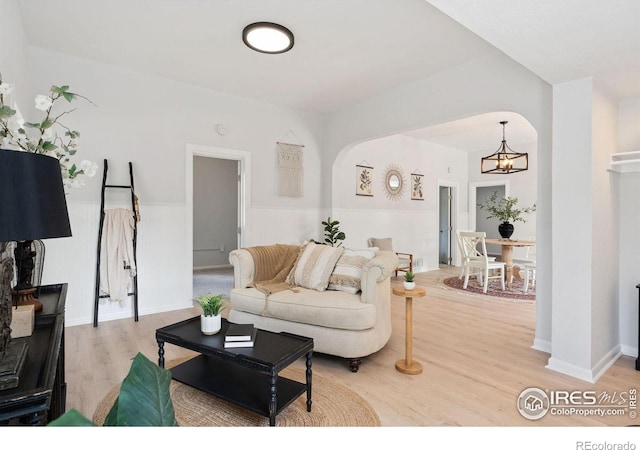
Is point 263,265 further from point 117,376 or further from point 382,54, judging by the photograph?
point 382,54

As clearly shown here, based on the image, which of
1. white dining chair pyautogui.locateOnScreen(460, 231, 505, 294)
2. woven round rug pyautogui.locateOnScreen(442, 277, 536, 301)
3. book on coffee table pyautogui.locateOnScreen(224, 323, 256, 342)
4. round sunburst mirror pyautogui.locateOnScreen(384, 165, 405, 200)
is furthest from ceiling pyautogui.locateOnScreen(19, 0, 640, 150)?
woven round rug pyautogui.locateOnScreen(442, 277, 536, 301)

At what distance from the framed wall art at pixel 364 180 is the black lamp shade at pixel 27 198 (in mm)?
5350

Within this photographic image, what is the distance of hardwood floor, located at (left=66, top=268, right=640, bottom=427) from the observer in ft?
6.64

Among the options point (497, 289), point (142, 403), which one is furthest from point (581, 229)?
point (497, 289)

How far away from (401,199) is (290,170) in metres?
2.68

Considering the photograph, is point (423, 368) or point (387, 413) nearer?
point (387, 413)

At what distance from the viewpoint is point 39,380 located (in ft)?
3.27

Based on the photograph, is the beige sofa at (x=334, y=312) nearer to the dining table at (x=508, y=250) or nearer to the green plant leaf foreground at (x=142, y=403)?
the green plant leaf foreground at (x=142, y=403)

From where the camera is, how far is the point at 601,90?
2564 millimetres

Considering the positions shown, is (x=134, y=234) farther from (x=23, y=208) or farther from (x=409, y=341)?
(x=23, y=208)

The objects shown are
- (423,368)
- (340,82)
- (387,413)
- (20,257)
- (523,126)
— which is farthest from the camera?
(523,126)

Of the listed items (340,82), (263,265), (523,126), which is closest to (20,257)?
(263,265)

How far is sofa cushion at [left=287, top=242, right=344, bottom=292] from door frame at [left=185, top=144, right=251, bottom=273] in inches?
67.2

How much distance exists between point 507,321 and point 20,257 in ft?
13.8
